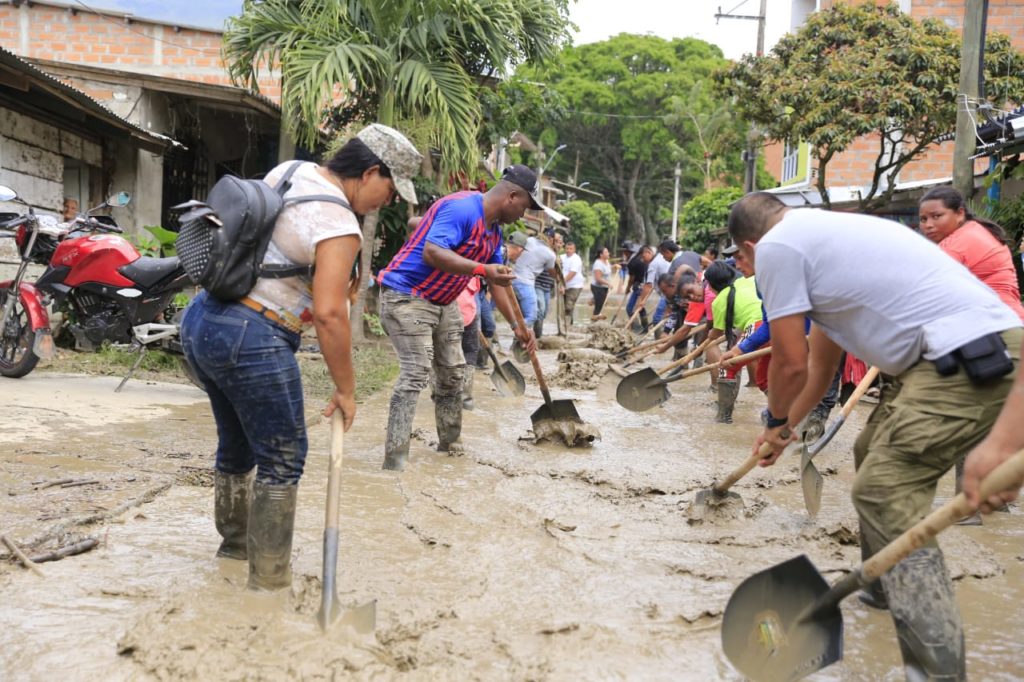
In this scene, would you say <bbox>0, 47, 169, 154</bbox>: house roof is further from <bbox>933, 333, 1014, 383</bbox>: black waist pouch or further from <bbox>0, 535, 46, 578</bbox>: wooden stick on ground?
<bbox>933, 333, 1014, 383</bbox>: black waist pouch

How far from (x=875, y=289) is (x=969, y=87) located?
26.8 feet

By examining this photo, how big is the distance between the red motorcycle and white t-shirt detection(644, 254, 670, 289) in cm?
932

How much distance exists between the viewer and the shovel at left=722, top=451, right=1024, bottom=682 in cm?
279

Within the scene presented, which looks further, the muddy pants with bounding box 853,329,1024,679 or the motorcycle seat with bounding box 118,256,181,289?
the motorcycle seat with bounding box 118,256,181,289

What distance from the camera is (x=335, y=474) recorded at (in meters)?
3.29

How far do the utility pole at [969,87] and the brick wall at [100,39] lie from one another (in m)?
11.2

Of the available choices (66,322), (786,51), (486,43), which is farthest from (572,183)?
(66,322)

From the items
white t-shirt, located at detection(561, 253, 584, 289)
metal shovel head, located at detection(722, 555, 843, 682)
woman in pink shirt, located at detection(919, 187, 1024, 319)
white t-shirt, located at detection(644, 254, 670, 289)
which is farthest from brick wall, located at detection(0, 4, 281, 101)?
metal shovel head, located at detection(722, 555, 843, 682)

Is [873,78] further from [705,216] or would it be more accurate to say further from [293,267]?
[293,267]

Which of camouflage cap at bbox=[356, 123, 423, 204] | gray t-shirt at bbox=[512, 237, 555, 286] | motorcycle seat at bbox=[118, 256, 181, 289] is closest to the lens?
camouflage cap at bbox=[356, 123, 423, 204]

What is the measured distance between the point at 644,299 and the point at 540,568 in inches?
489

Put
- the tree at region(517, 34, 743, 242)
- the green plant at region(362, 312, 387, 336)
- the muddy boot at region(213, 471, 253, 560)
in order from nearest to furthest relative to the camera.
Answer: the muddy boot at region(213, 471, 253, 560) < the green plant at region(362, 312, 387, 336) < the tree at region(517, 34, 743, 242)

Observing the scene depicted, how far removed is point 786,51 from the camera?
17.1 meters

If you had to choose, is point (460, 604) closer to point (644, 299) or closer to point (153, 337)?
point (153, 337)
